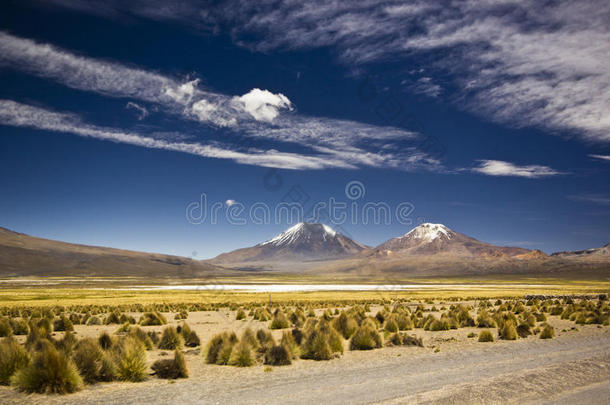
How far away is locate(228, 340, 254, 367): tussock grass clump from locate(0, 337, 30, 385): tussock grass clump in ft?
18.3

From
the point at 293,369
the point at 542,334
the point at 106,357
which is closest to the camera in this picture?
the point at 106,357

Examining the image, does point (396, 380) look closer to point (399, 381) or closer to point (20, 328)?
point (399, 381)

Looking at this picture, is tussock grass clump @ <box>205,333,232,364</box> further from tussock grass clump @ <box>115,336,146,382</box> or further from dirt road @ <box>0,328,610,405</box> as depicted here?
tussock grass clump @ <box>115,336,146,382</box>

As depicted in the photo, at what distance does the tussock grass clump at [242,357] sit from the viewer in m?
13.3

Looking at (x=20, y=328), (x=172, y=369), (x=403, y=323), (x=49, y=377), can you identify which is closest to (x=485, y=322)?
(x=403, y=323)

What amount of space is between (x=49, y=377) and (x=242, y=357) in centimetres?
539

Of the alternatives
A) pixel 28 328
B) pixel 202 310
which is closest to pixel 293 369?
pixel 28 328

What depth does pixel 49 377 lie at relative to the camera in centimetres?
984

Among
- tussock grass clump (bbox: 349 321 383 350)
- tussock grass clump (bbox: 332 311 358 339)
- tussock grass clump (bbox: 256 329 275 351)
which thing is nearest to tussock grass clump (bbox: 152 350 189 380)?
tussock grass clump (bbox: 256 329 275 351)

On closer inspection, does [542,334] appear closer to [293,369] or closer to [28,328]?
[293,369]

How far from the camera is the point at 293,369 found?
12.8m

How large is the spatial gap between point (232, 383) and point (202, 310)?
27391mm

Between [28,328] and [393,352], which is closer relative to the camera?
[393,352]

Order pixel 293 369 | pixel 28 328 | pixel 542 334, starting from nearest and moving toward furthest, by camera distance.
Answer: pixel 293 369 → pixel 542 334 → pixel 28 328
